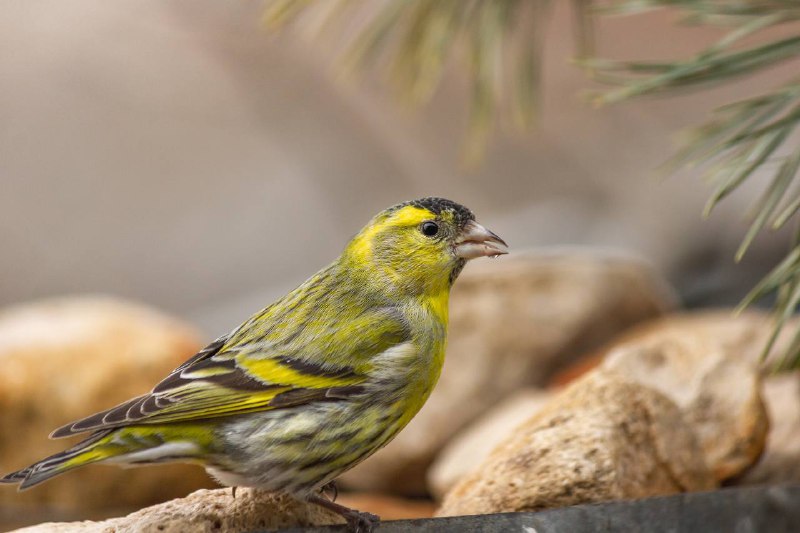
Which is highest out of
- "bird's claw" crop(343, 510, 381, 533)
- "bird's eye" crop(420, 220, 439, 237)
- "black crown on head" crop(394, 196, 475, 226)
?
"black crown on head" crop(394, 196, 475, 226)

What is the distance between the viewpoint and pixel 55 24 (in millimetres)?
6250

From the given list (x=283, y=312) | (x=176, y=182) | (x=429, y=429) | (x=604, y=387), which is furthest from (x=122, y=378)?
(x=176, y=182)

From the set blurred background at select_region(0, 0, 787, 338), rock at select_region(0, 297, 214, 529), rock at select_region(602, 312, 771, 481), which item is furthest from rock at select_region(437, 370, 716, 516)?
blurred background at select_region(0, 0, 787, 338)

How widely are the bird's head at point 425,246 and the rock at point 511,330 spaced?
174 centimetres

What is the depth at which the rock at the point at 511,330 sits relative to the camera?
12.0 feet

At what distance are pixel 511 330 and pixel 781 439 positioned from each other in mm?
1348

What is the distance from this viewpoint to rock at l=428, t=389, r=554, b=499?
3.10 m

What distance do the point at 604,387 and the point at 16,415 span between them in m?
2.51

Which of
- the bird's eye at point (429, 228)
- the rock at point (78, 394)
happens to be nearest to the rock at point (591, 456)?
the bird's eye at point (429, 228)

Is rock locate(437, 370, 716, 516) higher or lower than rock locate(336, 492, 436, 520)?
lower

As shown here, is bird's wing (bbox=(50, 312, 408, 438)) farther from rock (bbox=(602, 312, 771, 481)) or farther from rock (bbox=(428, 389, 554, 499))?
rock (bbox=(428, 389, 554, 499))

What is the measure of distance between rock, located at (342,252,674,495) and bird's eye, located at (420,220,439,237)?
1762mm

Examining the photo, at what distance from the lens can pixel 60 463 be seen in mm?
1627

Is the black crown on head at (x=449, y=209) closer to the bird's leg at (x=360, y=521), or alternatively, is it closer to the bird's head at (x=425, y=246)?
the bird's head at (x=425, y=246)
